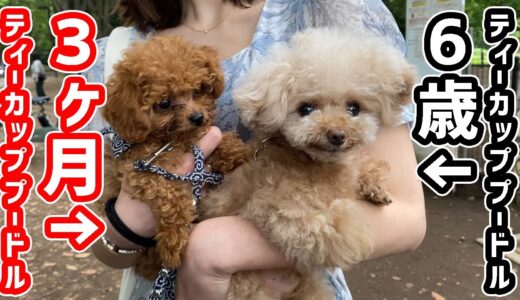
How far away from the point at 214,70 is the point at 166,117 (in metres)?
0.24

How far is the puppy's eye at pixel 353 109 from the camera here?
5.39 feet

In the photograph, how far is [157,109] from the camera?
169 cm

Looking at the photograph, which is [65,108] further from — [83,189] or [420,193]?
[420,193]

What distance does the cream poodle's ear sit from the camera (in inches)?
62.5

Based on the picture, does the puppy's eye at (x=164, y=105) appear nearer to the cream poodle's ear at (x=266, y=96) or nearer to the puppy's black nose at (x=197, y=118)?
the puppy's black nose at (x=197, y=118)

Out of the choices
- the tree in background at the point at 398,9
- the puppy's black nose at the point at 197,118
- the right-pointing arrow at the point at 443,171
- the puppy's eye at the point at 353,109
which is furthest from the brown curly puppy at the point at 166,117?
the tree in background at the point at 398,9

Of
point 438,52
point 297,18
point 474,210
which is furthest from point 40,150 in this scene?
point 297,18

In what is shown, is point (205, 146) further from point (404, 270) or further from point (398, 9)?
point (398, 9)

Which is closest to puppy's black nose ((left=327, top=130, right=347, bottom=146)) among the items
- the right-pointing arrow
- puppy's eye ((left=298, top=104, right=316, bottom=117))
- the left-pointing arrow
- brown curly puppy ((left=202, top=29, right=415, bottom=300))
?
brown curly puppy ((left=202, top=29, right=415, bottom=300))

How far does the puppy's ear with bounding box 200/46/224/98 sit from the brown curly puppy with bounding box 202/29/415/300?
0.45 ft

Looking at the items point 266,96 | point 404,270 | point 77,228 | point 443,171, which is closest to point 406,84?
point 266,96

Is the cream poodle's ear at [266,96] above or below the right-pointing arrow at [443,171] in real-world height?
above

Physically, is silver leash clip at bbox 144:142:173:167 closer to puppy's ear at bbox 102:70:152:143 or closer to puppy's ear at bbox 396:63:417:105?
puppy's ear at bbox 102:70:152:143

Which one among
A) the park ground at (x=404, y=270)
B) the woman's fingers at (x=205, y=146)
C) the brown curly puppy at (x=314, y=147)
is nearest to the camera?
the brown curly puppy at (x=314, y=147)
